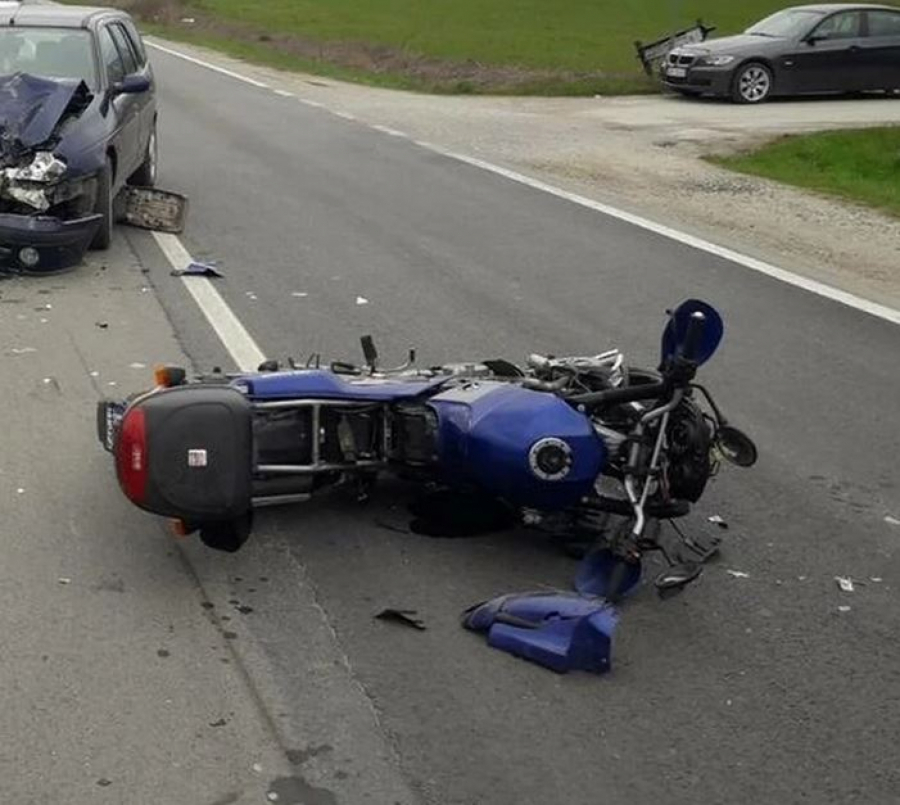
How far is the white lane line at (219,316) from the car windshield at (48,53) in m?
1.44

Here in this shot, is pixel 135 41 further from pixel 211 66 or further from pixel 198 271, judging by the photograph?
pixel 211 66

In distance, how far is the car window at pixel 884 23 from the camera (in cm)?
2478

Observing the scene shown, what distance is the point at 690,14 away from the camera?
42125mm

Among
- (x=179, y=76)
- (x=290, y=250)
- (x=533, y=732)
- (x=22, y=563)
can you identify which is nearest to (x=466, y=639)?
(x=533, y=732)

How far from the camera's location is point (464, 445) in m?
5.48

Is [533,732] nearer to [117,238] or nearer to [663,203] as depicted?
[117,238]

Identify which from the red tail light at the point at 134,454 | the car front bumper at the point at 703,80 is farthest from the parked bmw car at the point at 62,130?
the car front bumper at the point at 703,80

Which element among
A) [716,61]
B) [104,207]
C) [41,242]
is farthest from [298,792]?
[716,61]

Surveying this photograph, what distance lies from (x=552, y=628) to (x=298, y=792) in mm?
1152

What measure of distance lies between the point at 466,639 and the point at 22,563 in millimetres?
1686

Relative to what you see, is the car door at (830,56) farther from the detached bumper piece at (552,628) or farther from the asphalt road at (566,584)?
the detached bumper piece at (552,628)

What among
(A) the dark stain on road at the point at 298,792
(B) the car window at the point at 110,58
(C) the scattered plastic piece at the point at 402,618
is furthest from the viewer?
(B) the car window at the point at 110,58

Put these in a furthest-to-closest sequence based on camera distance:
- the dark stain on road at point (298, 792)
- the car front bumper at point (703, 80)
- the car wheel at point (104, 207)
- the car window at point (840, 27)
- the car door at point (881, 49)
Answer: the car door at point (881, 49) → the car window at point (840, 27) → the car front bumper at point (703, 80) → the car wheel at point (104, 207) → the dark stain on road at point (298, 792)

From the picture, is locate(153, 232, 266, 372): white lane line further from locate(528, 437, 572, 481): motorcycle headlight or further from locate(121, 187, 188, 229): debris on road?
locate(528, 437, 572, 481): motorcycle headlight
